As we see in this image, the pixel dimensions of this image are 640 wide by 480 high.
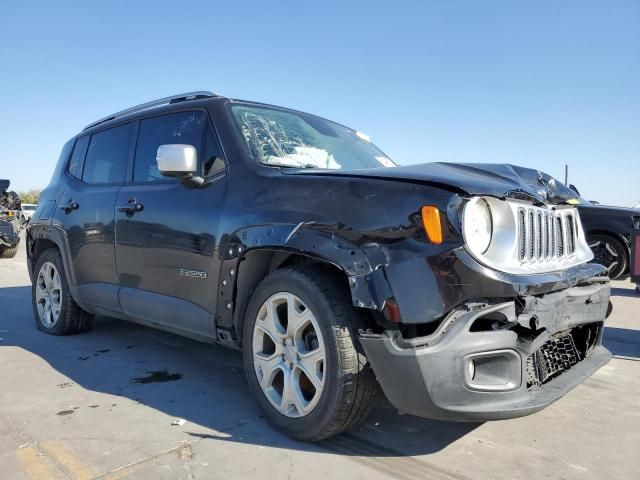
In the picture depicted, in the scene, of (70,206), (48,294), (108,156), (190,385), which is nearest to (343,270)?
(190,385)

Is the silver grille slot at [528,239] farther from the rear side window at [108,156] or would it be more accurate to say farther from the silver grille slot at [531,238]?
the rear side window at [108,156]

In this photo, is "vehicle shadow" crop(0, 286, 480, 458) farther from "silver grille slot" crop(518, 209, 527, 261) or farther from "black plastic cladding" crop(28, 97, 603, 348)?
"silver grille slot" crop(518, 209, 527, 261)

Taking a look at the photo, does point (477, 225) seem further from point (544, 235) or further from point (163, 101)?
point (163, 101)

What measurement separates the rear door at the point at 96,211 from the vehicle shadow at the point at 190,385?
51 centimetres

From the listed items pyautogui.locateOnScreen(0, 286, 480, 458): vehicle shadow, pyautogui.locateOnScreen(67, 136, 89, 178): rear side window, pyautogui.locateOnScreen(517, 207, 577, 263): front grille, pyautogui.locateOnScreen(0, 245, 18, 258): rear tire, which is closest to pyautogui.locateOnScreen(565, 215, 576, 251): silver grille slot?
pyautogui.locateOnScreen(517, 207, 577, 263): front grille

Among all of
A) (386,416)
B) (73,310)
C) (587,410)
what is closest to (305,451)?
(386,416)

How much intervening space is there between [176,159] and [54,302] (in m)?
2.79

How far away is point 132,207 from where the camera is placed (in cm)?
382

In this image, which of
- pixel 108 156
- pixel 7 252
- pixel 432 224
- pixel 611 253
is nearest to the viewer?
pixel 432 224

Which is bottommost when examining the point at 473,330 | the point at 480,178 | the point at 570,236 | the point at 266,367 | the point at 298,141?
the point at 266,367

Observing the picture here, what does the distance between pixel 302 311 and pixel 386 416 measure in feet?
3.06

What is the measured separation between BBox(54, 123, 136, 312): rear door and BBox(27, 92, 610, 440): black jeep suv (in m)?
0.13

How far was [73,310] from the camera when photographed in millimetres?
4895

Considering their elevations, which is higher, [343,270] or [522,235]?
[522,235]
